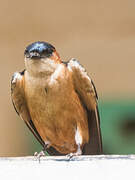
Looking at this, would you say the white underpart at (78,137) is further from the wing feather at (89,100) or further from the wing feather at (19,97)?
the wing feather at (19,97)

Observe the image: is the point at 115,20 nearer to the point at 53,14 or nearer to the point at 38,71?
the point at 53,14

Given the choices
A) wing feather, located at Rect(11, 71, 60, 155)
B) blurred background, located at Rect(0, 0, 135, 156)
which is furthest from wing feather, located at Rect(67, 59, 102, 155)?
blurred background, located at Rect(0, 0, 135, 156)

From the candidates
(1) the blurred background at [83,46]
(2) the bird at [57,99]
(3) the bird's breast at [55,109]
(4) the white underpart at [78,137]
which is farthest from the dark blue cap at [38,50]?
(1) the blurred background at [83,46]

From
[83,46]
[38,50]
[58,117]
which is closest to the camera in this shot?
[38,50]

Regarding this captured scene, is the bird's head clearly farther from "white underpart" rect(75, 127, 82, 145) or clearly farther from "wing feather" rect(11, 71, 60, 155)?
"white underpart" rect(75, 127, 82, 145)

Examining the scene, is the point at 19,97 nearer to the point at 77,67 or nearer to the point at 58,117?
the point at 58,117
